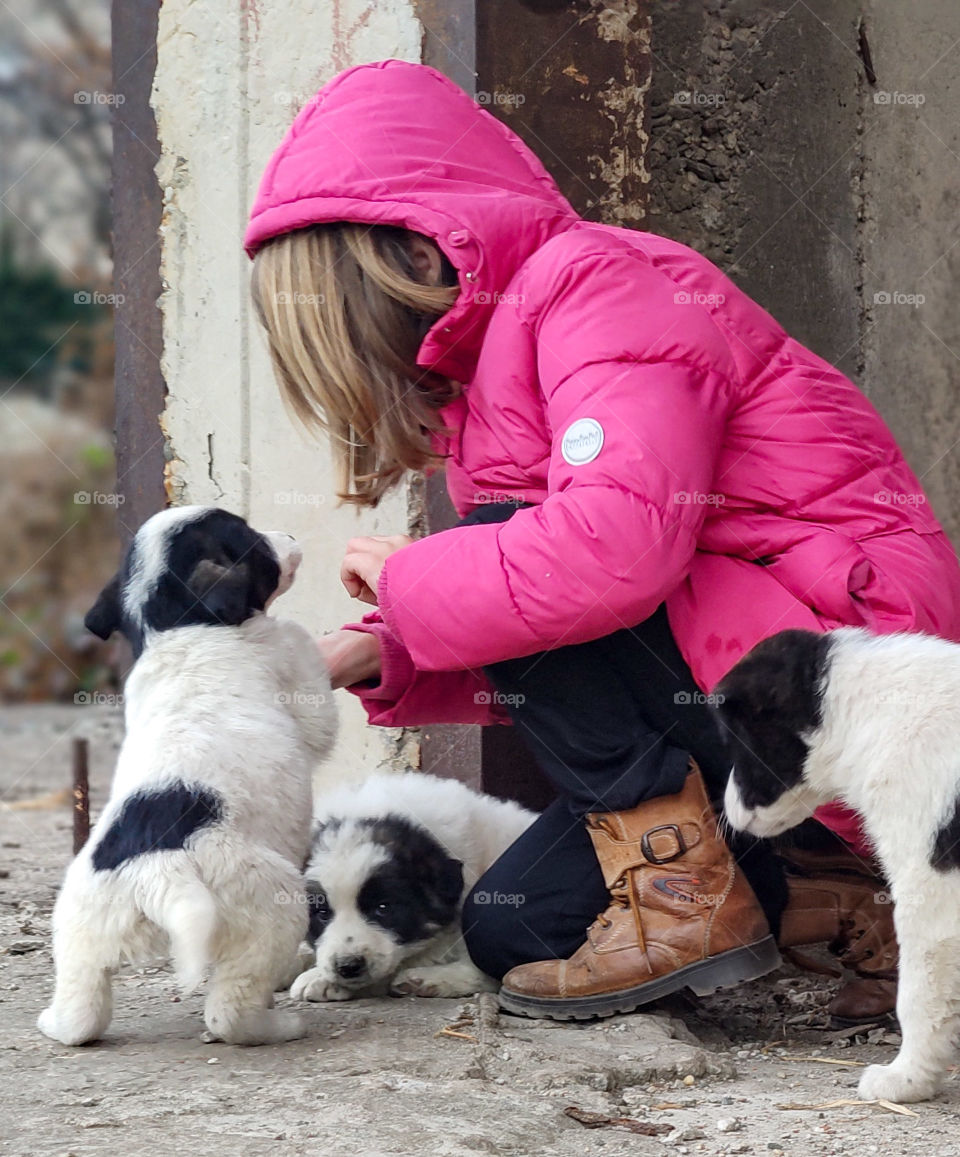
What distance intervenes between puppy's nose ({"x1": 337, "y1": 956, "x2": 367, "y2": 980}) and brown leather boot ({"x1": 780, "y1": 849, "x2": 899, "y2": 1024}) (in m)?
0.81

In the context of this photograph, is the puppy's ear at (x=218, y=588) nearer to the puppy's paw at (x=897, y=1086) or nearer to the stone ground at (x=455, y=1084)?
the stone ground at (x=455, y=1084)

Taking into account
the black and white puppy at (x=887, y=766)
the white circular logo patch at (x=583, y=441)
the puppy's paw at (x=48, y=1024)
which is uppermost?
the white circular logo patch at (x=583, y=441)

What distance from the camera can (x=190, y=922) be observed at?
7.17 ft

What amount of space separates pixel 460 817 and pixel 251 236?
4.12 ft

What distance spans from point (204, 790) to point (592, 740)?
72cm

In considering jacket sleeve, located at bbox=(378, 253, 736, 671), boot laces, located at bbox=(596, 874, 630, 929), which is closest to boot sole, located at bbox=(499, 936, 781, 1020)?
boot laces, located at bbox=(596, 874, 630, 929)

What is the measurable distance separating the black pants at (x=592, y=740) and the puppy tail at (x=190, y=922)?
701 mm

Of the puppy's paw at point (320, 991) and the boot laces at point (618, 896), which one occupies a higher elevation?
the boot laces at point (618, 896)

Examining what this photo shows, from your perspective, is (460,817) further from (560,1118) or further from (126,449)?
(126,449)

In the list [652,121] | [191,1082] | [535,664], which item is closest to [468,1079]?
[191,1082]

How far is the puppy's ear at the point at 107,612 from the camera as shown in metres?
2.63

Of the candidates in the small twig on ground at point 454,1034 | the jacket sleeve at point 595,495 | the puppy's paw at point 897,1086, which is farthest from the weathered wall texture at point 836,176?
the puppy's paw at point 897,1086

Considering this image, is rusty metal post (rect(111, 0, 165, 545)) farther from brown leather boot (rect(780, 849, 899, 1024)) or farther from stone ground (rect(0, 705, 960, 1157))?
brown leather boot (rect(780, 849, 899, 1024))

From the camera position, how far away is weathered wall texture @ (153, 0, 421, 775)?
366cm
